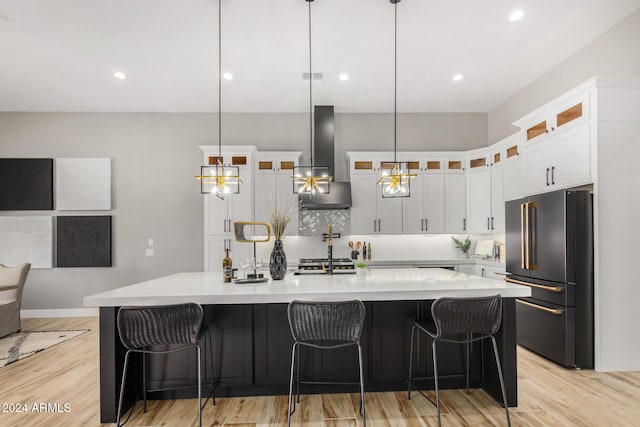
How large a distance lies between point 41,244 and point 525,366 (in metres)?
6.76

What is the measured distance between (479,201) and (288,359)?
3965 millimetres

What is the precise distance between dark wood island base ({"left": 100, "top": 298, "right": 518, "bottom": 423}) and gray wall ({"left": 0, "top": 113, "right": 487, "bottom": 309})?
9.89ft

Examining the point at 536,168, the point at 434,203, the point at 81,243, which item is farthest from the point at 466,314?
the point at 81,243

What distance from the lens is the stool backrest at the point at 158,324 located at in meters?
2.13

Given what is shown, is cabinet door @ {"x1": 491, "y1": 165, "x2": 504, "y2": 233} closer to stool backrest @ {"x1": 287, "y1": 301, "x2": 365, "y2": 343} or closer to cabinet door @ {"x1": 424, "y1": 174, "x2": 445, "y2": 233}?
cabinet door @ {"x1": 424, "y1": 174, "x2": 445, "y2": 233}

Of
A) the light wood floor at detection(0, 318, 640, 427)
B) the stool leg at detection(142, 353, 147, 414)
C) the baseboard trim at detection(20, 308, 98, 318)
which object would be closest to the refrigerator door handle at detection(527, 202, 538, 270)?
the light wood floor at detection(0, 318, 640, 427)

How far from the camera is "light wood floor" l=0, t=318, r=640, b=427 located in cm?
239

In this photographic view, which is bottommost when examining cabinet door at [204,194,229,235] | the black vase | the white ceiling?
the black vase

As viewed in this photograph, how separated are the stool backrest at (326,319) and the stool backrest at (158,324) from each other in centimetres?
62

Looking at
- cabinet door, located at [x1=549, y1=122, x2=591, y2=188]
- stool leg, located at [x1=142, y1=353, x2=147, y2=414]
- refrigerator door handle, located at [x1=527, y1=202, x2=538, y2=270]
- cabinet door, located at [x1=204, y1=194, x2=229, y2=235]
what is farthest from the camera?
cabinet door, located at [x1=204, y1=194, x2=229, y2=235]

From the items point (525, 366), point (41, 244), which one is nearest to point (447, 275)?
point (525, 366)

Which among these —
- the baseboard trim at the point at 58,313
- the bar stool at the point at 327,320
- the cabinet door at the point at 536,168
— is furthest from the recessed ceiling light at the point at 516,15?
the baseboard trim at the point at 58,313

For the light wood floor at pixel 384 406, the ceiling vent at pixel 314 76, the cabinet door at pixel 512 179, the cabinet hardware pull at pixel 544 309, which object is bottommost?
the light wood floor at pixel 384 406

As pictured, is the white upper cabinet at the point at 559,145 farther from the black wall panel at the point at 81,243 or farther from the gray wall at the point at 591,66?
the black wall panel at the point at 81,243
